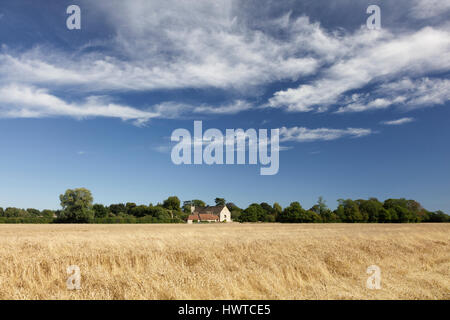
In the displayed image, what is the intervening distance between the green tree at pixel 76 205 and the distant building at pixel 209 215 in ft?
122

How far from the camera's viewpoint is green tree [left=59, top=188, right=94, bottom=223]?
95312 millimetres

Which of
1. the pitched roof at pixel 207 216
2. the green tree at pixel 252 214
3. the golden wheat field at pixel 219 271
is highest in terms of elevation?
the golden wheat field at pixel 219 271

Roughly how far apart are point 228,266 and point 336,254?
18.5 ft

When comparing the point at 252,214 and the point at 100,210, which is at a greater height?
the point at 100,210

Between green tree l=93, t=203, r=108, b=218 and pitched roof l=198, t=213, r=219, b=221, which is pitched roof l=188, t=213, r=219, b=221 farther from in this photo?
green tree l=93, t=203, r=108, b=218

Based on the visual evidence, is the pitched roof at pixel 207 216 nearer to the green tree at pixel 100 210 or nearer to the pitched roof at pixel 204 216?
the pitched roof at pixel 204 216

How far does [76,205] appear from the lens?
95562 millimetres

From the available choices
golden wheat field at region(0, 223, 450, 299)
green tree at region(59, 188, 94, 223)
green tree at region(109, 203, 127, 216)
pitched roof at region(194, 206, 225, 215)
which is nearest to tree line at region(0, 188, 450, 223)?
green tree at region(59, 188, 94, 223)

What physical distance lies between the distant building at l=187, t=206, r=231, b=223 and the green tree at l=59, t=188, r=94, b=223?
122 ft

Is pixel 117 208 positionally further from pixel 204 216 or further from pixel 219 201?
pixel 204 216

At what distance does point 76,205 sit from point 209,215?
51248mm

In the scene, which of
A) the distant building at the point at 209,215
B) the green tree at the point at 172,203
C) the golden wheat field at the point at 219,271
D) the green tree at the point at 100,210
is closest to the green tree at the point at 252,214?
the distant building at the point at 209,215

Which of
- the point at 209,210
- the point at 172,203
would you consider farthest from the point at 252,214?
the point at 172,203

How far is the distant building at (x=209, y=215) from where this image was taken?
409ft
